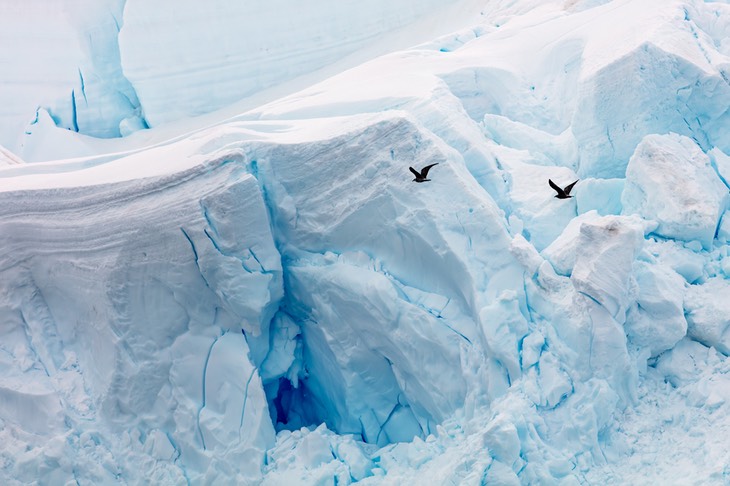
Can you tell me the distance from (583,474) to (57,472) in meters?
2.30

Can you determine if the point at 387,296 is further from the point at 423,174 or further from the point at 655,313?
the point at 655,313

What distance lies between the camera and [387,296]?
12.5ft

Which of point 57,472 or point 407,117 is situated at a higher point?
point 407,117

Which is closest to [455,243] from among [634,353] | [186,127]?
[634,353]

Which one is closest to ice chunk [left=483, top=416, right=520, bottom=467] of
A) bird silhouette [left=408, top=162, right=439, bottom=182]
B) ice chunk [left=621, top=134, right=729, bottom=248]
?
bird silhouette [left=408, top=162, right=439, bottom=182]

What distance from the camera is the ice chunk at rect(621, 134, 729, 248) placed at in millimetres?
3797

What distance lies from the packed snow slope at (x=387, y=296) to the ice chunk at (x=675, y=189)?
0.04 feet

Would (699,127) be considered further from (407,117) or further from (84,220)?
(84,220)

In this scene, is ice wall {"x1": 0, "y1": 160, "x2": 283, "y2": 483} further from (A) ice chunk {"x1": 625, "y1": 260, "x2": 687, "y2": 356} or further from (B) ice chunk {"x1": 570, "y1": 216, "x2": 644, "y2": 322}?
(A) ice chunk {"x1": 625, "y1": 260, "x2": 687, "y2": 356}

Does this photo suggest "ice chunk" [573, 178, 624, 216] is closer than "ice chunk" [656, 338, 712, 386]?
No

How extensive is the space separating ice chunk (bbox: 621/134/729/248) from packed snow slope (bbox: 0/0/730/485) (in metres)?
0.01

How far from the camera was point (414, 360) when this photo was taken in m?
3.84

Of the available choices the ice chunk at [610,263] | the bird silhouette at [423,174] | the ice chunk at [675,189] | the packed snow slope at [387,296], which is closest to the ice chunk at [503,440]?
the packed snow slope at [387,296]

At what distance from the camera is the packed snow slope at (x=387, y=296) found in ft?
11.4
